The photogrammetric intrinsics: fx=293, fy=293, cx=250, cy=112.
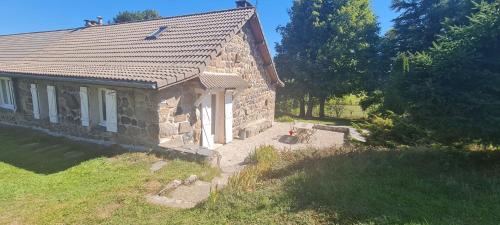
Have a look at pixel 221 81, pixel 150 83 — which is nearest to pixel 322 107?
pixel 221 81

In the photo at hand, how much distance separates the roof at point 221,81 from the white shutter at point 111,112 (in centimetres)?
267

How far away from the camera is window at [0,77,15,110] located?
12.2 metres

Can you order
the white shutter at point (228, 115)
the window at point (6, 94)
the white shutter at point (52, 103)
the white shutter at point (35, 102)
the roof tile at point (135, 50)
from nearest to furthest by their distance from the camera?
the roof tile at point (135, 50) → the white shutter at point (52, 103) → the white shutter at point (35, 102) → the white shutter at point (228, 115) → the window at point (6, 94)

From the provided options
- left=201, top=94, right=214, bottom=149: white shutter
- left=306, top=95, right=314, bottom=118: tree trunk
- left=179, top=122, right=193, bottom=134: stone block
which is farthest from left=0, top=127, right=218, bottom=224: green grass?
left=306, top=95, right=314, bottom=118: tree trunk

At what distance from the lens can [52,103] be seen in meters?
10.2

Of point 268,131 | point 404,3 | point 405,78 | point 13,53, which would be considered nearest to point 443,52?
point 405,78

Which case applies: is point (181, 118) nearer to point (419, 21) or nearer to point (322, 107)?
point (322, 107)

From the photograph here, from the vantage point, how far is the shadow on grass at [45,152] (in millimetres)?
7595

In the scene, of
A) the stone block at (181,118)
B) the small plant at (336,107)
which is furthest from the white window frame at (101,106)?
the small plant at (336,107)

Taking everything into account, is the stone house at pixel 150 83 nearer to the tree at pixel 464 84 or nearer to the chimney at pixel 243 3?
the chimney at pixel 243 3

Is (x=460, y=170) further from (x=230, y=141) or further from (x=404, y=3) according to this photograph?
(x=404, y=3)

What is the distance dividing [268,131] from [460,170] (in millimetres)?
9188

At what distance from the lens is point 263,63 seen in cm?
1447

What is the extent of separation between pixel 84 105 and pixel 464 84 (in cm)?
1006
